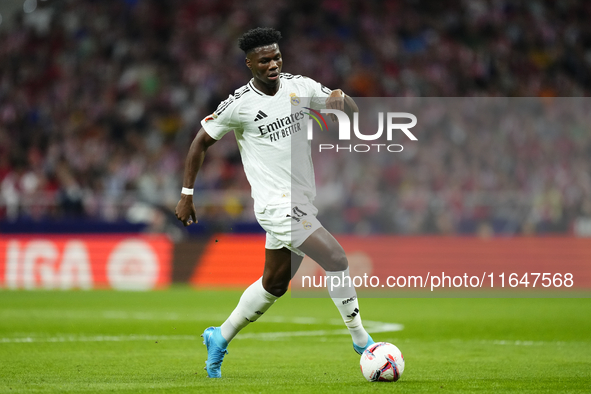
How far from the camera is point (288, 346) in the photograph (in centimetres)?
878

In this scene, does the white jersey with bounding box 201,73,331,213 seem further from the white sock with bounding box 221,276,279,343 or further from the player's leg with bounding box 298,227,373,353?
the white sock with bounding box 221,276,279,343

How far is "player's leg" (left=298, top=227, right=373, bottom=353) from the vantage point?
6164mm

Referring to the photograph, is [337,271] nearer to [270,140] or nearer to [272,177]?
[272,177]

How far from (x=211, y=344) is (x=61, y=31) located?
66.4 feet

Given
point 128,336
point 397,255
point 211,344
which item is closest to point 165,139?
point 397,255

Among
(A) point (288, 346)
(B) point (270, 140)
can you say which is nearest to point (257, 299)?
(B) point (270, 140)

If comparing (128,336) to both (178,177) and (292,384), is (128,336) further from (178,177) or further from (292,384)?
(178,177)

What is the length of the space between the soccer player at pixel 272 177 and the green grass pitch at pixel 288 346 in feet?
1.72

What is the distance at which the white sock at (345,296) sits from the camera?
623 centimetres

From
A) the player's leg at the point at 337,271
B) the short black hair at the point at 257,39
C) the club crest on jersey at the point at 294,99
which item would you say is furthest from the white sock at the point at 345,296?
the short black hair at the point at 257,39

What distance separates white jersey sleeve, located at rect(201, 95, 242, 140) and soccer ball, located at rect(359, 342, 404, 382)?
2.02 meters

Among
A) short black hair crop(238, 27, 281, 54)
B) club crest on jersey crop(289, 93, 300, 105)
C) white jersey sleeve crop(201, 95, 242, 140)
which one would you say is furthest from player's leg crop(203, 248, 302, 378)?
short black hair crop(238, 27, 281, 54)

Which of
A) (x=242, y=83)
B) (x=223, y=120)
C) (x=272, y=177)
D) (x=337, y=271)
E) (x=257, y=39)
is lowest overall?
(x=337, y=271)

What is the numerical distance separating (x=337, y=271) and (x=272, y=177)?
883 millimetres
